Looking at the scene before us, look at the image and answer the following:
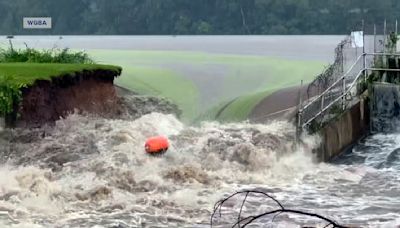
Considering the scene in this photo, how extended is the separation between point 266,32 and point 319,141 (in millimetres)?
41727

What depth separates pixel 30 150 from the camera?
1392 cm

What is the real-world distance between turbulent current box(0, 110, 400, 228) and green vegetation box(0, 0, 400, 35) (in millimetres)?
34476

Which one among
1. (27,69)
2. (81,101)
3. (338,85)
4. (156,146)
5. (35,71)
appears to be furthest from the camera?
(81,101)

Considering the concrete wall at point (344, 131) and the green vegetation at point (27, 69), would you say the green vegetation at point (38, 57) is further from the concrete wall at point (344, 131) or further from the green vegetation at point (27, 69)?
the concrete wall at point (344, 131)

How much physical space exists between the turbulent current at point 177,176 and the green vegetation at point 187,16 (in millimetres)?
34476

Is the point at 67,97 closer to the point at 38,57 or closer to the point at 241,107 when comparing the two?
the point at 241,107

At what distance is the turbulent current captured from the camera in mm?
10219

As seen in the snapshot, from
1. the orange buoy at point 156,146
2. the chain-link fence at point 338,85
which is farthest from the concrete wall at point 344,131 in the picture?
the orange buoy at point 156,146

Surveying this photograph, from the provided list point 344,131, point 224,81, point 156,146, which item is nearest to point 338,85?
point 344,131

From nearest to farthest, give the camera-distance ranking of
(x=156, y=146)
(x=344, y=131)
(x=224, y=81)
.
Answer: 1. (x=156, y=146)
2. (x=344, y=131)
3. (x=224, y=81)

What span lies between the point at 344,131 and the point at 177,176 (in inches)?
177

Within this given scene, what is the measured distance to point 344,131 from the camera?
1566cm

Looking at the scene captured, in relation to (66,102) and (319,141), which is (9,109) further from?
(319,141)

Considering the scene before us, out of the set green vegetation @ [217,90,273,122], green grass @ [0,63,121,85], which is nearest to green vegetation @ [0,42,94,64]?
green grass @ [0,63,121,85]
